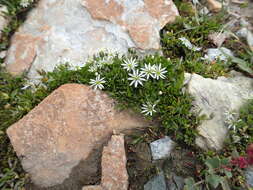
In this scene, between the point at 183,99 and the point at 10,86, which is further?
the point at 10,86

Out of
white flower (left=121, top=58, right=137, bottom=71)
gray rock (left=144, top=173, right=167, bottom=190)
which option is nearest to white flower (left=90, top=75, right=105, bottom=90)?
white flower (left=121, top=58, right=137, bottom=71)

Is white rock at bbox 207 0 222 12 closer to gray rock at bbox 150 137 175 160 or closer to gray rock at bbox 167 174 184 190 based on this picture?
gray rock at bbox 150 137 175 160

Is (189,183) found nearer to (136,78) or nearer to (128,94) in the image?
(128,94)

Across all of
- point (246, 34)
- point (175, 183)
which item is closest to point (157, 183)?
point (175, 183)

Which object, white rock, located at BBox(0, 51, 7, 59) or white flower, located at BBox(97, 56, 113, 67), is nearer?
white flower, located at BBox(97, 56, 113, 67)

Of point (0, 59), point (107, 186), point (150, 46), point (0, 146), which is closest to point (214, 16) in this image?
point (150, 46)

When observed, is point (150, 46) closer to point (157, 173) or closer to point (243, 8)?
point (157, 173)
